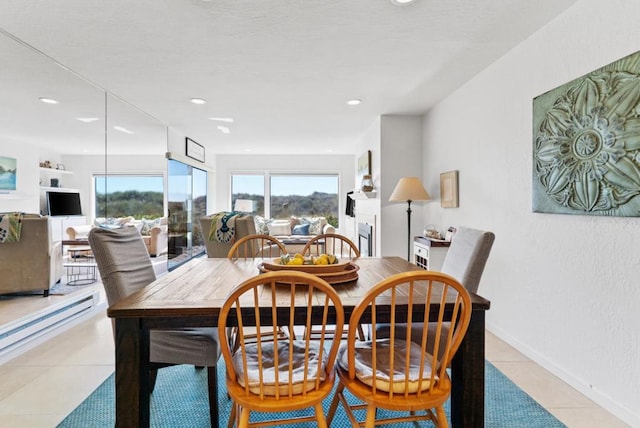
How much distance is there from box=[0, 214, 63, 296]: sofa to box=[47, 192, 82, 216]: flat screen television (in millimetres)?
181

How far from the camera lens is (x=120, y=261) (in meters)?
1.76

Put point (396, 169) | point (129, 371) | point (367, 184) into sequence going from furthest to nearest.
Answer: point (367, 184), point (396, 169), point (129, 371)

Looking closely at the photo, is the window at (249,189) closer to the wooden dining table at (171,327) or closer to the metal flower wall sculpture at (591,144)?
the metal flower wall sculpture at (591,144)

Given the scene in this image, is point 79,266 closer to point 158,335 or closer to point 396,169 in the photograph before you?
point 158,335

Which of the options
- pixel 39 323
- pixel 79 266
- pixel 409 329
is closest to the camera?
pixel 409 329

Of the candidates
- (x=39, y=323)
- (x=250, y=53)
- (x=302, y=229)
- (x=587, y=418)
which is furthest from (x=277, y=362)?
(x=302, y=229)

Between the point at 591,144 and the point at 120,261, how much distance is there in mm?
2630

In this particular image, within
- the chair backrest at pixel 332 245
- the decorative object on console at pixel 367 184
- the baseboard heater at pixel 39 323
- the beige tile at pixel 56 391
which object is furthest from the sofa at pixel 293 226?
the beige tile at pixel 56 391

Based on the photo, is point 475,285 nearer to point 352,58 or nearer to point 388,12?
point 388,12

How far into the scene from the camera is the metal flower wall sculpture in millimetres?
1753

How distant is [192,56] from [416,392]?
2.84 metres

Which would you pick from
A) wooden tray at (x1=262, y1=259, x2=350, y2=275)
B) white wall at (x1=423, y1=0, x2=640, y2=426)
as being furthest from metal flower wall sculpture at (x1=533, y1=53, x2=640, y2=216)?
wooden tray at (x1=262, y1=259, x2=350, y2=275)

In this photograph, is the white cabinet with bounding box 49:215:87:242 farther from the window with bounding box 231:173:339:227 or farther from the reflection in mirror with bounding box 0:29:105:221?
the window with bounding box 231:173:339:227

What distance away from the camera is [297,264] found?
1.82 m
